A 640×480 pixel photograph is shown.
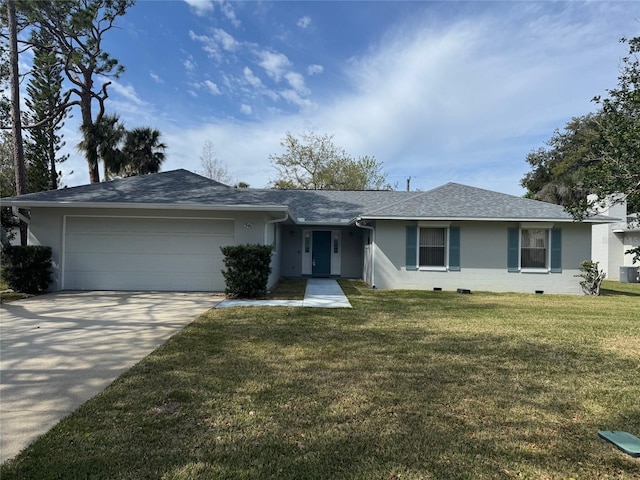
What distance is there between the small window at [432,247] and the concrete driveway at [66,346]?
7.19 m

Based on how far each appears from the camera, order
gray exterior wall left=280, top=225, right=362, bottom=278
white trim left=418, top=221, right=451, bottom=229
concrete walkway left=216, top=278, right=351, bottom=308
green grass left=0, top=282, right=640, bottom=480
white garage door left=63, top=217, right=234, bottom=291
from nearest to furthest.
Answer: green grass left=0, top=282, right=640, bottom=480 < concrete walkway left=216, top=278, right=351, bottom=308 < white garage door left=63, top=217, right=234, bottom=291 < white trim left=418, top=221, right=451, bottom=229 < gray exterior wall left=280, top=225, right=362, bottom=278

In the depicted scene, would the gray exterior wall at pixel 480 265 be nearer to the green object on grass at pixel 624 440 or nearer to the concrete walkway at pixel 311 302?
the concrete walkway at pixel 311 302

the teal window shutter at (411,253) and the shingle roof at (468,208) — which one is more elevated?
the shingle roof at (468,208)

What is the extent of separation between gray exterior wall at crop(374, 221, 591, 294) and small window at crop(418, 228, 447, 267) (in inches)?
14.1

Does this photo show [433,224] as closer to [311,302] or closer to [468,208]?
[468,208]

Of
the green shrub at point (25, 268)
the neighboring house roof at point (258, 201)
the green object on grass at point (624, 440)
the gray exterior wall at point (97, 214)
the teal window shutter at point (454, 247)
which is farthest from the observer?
the teal window shutter at point (454, 247)

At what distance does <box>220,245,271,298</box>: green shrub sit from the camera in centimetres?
976

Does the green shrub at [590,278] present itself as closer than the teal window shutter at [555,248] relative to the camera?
Yes

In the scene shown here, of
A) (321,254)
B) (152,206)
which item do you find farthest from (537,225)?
(152,206)

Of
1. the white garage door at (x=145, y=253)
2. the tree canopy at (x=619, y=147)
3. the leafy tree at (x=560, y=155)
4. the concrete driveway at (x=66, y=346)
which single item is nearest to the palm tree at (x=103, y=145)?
the white garage door at (x=145, y=253)

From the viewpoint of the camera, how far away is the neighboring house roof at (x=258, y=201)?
1055 cm

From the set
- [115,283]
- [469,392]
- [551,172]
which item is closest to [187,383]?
[469,392]

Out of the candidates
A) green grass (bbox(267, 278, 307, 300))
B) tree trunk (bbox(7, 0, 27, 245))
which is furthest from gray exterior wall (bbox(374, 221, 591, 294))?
tree trunk (bbox(7, 0, 27, 245))

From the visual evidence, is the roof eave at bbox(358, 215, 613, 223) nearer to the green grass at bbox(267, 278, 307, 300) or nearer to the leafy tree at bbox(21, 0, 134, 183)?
the green grass at bbox(267, 278, 307, 300)
